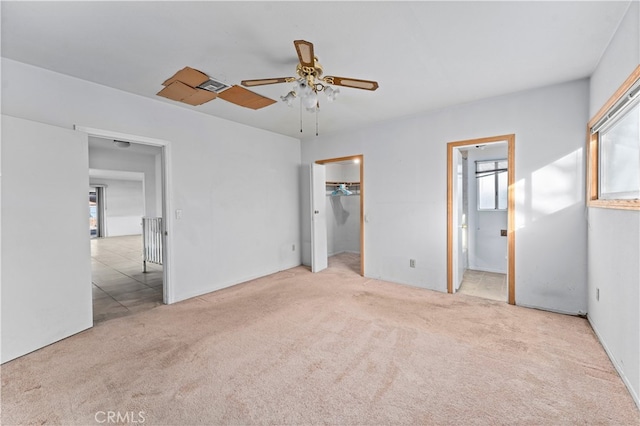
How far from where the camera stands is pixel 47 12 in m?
1.77

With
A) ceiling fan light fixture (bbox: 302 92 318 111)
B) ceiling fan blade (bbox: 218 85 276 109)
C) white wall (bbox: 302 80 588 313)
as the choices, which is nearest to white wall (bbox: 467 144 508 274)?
white wall (bbox: 302 80 588 313)

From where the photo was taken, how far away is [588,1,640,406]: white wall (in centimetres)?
171

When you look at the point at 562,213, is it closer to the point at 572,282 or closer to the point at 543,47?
the point at 572,282

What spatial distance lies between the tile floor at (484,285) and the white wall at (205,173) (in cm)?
301

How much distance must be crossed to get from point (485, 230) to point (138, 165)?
326 inches

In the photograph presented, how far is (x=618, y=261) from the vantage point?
1989mm

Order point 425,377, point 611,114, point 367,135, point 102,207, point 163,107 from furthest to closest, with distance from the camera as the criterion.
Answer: point 102,207 < point 367,135 < point 163,107 < point 611,114 < point 425,377

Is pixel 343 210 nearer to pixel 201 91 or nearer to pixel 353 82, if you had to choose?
pixel 201 91

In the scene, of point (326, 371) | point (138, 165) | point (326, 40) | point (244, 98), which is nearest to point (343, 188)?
point (244, 98)

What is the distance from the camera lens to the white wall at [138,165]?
630cm

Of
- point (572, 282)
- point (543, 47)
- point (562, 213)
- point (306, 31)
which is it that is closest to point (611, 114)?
point (543, 47)

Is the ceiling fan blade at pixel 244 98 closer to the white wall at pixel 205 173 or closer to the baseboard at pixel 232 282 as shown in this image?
the white wall at pixel 205 173

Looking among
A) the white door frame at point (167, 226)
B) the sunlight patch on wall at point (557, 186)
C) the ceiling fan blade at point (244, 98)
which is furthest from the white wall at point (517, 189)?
the white door frame at point (167, 226)

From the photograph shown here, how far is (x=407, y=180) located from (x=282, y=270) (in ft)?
8.93
